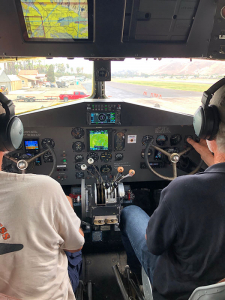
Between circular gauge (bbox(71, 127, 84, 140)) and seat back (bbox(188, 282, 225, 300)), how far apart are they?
170cm

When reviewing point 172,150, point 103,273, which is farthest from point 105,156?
point 103,273

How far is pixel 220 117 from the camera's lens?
1086mm

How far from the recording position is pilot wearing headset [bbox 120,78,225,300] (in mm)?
910

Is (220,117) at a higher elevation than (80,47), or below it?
below

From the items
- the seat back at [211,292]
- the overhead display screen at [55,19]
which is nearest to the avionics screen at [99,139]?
the overhead display screen at [55,19]

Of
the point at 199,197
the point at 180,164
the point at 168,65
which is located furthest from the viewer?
the point at 180,164

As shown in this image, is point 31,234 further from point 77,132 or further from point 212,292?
point 77,132

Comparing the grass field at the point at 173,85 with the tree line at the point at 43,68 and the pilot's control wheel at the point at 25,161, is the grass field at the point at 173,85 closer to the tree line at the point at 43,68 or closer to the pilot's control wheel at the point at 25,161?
the tree line at the point at 43,68

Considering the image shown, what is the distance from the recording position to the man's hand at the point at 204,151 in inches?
78.6

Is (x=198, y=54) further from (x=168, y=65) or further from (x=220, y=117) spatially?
(x=220, y=117)

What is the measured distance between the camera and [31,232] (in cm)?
92

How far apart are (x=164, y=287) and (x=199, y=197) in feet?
1.65

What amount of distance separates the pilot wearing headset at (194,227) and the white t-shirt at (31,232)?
457mm

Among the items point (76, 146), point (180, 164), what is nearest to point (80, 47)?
point (76, 146)
